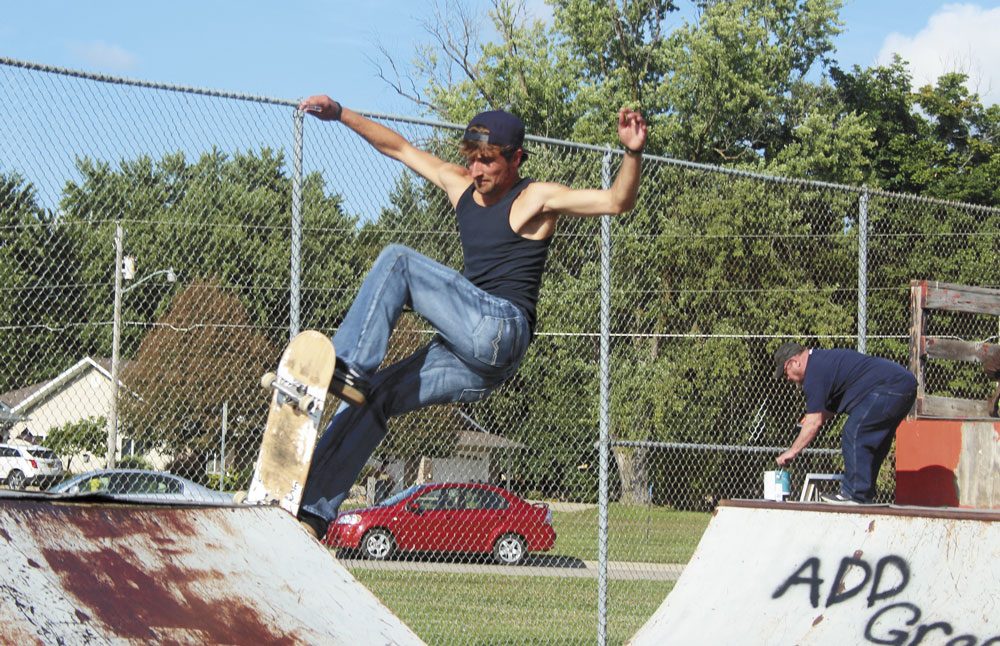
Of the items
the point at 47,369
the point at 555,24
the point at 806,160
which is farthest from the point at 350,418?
the point at 555,24

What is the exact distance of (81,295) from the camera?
214 inches

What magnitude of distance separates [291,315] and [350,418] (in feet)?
7.03

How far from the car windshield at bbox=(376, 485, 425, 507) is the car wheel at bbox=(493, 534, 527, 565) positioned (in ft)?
3.04

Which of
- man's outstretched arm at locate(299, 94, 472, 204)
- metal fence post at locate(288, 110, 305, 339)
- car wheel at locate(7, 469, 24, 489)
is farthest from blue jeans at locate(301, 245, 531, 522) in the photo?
car wheel at locate(7, 469, 24, 489)

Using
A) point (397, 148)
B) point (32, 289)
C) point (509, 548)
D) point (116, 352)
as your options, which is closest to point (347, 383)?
point (397, 148)

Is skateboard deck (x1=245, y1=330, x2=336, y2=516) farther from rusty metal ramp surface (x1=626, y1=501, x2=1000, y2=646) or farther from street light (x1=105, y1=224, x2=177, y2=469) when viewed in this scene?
street light (x1=105, y1=224, x2=177, y2=469)

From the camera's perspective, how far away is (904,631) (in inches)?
154

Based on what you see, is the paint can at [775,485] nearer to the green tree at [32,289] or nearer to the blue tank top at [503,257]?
the blue tank top at [503,257]

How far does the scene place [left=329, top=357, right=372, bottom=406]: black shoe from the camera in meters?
3.44

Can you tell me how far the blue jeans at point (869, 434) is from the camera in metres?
6.74

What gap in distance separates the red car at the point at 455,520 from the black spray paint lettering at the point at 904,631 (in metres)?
3.77

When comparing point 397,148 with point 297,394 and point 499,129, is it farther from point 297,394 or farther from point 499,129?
point 297,394

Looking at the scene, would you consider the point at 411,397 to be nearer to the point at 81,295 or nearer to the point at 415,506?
the point at 81,295

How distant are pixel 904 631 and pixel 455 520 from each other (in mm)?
4812
